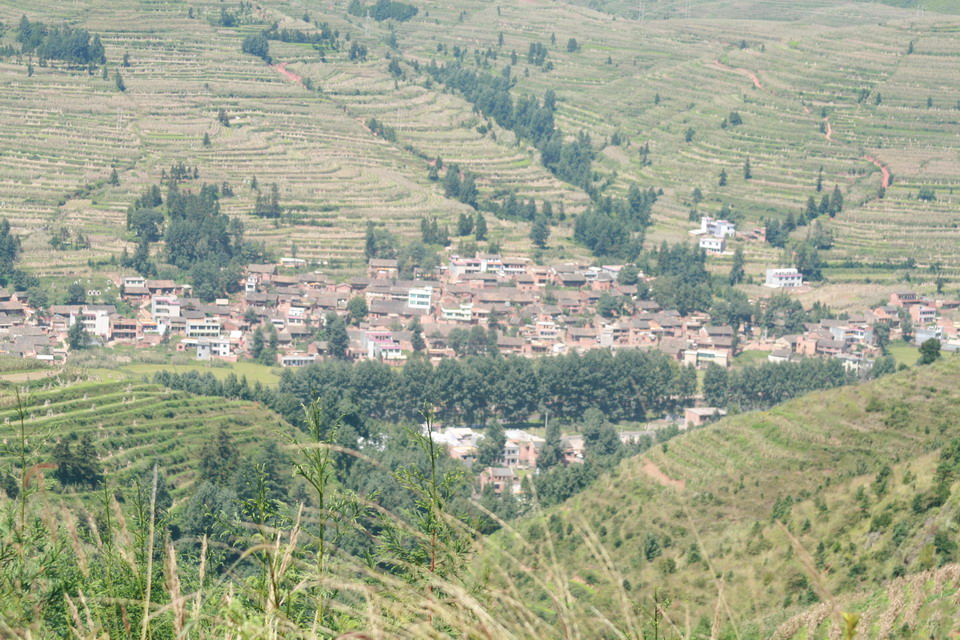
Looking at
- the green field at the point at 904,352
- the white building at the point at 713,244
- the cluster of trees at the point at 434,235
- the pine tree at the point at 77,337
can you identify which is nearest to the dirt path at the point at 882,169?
the white building at the point at 713,244

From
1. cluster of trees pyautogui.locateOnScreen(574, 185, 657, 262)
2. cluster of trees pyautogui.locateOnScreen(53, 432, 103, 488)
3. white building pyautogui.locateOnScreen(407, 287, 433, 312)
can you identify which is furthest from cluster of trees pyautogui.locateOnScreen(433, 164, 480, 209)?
cluster of trees pyautogui.locateOnScreen(53, 432, 103, 488)

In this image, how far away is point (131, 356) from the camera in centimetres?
4625

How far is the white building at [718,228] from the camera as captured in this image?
209 feet

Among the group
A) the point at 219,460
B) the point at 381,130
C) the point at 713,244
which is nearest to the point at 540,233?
the point at 713,244

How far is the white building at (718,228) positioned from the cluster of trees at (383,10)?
126 feet

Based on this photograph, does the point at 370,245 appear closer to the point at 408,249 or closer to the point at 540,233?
the point at 408,249

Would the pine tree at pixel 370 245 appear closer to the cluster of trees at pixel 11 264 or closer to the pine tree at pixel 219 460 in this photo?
the cluster of trees at pixel 11 264

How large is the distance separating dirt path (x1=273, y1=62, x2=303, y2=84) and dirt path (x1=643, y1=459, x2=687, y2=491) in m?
50.6

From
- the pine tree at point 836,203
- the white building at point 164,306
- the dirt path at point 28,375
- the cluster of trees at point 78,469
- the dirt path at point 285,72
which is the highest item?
the dirt path at point 285,72

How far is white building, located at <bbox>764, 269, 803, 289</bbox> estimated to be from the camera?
59.1 meters

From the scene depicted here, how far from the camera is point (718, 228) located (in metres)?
63.8

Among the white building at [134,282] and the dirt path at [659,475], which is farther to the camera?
the white building at [134,282]

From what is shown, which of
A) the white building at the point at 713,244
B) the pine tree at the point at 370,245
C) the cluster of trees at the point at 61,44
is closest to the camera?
the pine tree at the point at 370,245

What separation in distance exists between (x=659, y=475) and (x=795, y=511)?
5.81 metres
